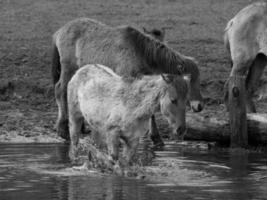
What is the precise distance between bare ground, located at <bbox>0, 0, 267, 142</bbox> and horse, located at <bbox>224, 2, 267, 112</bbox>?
2.63 ft

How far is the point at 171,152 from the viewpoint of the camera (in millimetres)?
12500

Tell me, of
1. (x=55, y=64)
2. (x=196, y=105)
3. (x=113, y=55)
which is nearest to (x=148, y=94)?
(x=196, y=105)

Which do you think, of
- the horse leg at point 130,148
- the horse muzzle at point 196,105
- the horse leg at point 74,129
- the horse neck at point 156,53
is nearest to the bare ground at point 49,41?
the horse leg at point 74,129

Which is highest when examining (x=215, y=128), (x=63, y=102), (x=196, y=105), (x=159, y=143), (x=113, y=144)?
(x=196, y=105)

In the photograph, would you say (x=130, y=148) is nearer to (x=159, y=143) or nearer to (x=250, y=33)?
(x=159, y=143)

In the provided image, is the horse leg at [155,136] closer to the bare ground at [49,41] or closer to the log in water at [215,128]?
the log in water at [215,128]

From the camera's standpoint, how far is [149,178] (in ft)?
33.6

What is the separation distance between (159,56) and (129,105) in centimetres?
237

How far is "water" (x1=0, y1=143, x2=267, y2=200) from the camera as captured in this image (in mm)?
9266

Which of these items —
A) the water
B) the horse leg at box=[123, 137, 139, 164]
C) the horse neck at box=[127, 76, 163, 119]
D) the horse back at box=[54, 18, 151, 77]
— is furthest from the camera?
the horse back at box=[54, 18, 151, 77]

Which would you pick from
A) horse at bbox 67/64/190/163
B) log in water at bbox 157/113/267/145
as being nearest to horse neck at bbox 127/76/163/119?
horse at bbox 67/64/190/163

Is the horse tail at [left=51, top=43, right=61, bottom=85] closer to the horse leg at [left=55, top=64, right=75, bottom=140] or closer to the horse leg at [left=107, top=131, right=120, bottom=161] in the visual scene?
the horse leg at [left=55, top=64, right=75, bottom=140]

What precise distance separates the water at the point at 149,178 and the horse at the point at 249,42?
245 cm

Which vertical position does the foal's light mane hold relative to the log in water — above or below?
above
